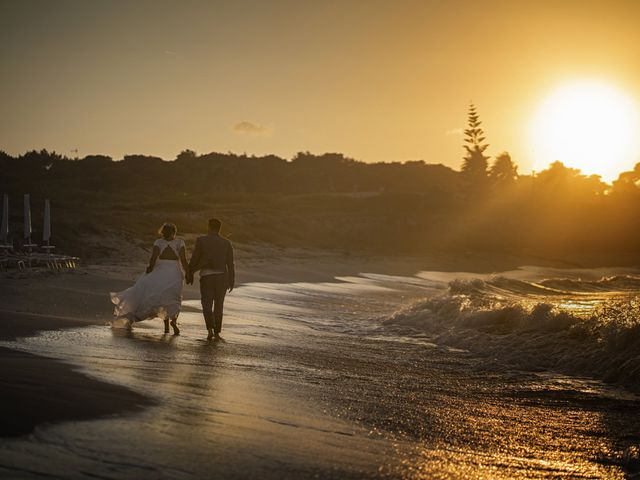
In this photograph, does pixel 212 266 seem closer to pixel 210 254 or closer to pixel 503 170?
pixel 210 254

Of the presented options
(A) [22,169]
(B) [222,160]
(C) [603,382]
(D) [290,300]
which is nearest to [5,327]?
(C) [603,382]

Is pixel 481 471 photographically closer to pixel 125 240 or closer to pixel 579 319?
pixel 579 319

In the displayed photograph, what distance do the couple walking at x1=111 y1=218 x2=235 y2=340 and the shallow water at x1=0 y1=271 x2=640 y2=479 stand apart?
1.20 ft

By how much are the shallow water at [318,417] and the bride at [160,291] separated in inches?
13.8

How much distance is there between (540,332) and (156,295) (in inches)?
239

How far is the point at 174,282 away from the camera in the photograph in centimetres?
1138

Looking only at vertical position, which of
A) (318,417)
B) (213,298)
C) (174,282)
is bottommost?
(318,417)

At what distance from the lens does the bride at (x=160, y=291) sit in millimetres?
11172

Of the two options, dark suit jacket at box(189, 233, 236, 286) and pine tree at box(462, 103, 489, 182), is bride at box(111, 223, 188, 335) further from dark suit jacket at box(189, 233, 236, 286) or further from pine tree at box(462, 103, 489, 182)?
pine tree at box(462, 103, 489, 182)

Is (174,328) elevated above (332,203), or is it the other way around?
(332,203)

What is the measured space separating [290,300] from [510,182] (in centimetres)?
8150

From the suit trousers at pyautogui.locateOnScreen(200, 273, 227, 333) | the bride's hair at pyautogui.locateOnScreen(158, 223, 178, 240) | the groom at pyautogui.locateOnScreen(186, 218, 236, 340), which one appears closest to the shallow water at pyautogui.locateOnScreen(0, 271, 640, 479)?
the suit trousers at pyautogui.locateOnScreen(200, 273, 227, 333)

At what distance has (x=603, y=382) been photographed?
884 cm

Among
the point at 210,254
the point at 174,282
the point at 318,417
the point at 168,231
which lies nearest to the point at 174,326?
the point at 174,282
